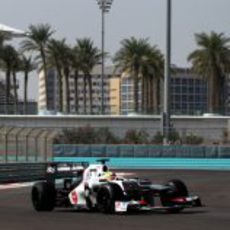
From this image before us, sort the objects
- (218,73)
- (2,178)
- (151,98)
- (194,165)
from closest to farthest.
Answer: (2,178) < (194,165) < (218,73) < (151,98)

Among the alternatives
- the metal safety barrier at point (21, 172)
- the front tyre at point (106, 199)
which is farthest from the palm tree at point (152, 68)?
the front tyre at point (106, 199)

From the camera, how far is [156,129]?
2692 inches

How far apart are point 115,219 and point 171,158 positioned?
113ft

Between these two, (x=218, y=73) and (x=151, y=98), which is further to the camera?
(x=151, y=98)

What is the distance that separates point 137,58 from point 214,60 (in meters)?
10.6

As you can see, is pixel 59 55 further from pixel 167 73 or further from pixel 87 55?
pixel 167 73

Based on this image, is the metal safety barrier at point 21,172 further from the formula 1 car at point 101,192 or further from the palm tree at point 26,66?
the palm tree at point 26,66

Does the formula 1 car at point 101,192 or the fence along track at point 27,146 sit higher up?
the fence along track at point 27,146

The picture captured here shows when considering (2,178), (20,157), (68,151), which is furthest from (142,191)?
(68,151)

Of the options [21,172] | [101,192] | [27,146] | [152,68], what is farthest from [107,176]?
[152,68]

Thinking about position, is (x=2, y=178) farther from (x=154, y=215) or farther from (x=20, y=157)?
(x=154, y=215)

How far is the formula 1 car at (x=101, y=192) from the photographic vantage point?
16.4 meters

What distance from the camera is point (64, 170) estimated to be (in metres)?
18.7

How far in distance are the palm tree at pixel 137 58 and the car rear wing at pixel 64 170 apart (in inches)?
2658
